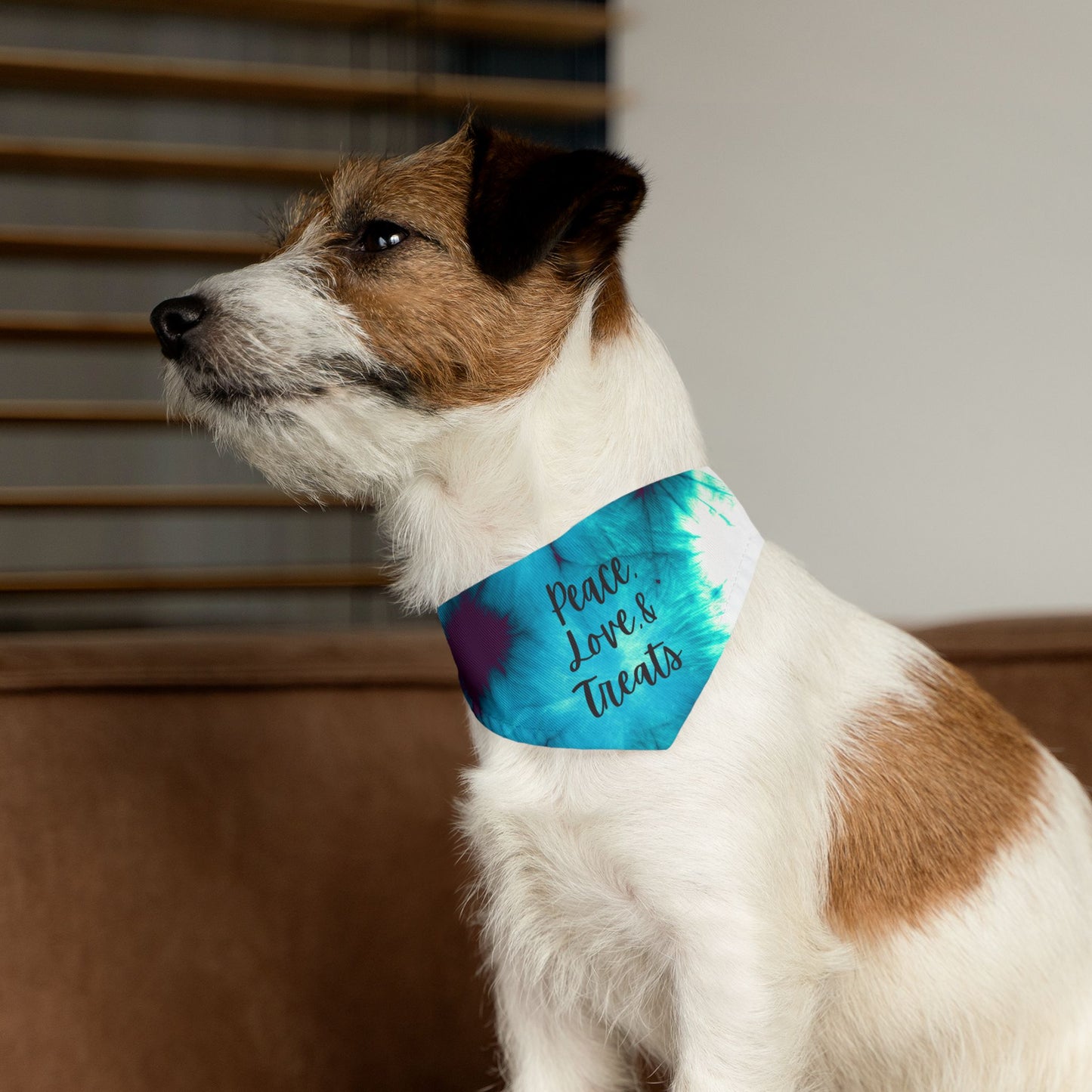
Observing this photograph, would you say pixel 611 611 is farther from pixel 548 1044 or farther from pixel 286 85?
pixel 286 85

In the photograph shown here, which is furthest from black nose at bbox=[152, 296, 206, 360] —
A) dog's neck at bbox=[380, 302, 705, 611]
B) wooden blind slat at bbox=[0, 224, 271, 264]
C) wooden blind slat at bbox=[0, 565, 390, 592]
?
wooden blind slat at bbox=[0, 224, 271, 264]

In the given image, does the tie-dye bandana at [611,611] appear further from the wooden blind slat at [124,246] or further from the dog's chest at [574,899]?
the wooden blind slat at [124,246]

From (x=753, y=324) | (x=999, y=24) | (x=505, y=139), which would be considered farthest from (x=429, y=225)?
(x=753, y=324)

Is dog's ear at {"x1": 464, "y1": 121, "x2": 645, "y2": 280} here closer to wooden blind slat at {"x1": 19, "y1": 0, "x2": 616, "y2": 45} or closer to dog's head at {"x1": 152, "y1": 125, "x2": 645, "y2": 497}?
dog's head at {"x1": 152, "y1": 125, "x2": 645, "y2": 497}

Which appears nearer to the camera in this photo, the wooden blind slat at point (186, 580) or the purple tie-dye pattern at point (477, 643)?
the purple tie-dye pattern at point (477, 643)

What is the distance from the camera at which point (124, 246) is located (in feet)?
11.6

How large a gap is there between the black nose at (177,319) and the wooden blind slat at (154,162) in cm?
257

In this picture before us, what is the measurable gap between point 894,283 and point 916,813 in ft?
4.49

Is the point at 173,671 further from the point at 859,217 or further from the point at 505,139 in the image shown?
the point at 859,217

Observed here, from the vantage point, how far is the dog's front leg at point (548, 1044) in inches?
44.0

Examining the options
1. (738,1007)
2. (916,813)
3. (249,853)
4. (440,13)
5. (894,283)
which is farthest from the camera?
(440,13)

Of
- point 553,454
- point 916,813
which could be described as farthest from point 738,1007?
point 553,454

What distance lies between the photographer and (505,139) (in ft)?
3.52

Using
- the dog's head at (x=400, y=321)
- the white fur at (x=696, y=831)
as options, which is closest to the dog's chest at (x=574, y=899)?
the white fur at (x=696, y=831)
